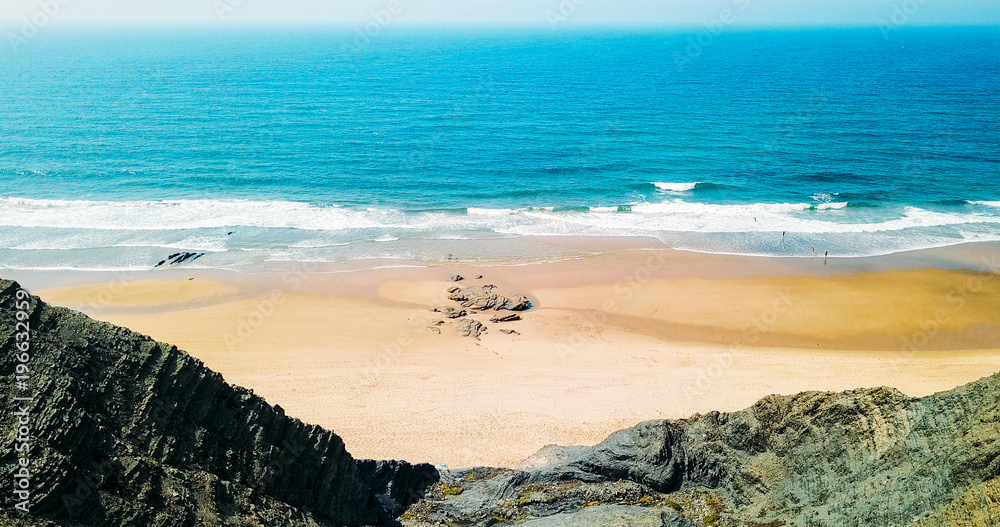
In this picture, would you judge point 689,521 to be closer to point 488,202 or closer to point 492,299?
point 492,299

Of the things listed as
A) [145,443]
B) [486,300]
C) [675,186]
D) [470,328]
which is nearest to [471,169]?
[675,186]

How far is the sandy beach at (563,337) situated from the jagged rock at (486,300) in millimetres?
897

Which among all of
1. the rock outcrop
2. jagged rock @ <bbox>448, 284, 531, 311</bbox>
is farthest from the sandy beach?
the rock outcrop

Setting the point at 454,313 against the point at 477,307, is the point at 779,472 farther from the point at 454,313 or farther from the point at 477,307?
the point at 477,307

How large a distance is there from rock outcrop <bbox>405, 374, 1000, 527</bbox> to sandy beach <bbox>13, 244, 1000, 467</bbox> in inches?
234

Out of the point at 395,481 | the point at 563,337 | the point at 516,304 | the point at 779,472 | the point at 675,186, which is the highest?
the point at 675,186

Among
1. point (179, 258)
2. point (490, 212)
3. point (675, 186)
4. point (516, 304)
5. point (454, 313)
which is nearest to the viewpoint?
point (454, 313)

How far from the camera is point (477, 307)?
1364 inches

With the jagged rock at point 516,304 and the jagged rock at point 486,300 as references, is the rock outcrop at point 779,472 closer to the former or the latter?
the jagged rock at point 516,304

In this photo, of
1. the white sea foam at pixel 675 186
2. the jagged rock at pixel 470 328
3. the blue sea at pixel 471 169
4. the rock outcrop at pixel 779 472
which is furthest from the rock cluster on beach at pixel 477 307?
the white sea foam at pixel 675 186

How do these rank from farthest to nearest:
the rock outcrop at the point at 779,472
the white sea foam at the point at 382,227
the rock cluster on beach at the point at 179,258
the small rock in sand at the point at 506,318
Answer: the white sea foam at the point at 382,227, the rock cluster on beach at the point at 179,258, the small rock in sand at the point at 506,318, the rock outcrop at the point at 779,472

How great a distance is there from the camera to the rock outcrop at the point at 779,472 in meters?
12.0

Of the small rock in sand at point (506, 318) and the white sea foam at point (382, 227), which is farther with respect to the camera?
the white sea foam at point (382, 227)

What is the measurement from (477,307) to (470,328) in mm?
2700
